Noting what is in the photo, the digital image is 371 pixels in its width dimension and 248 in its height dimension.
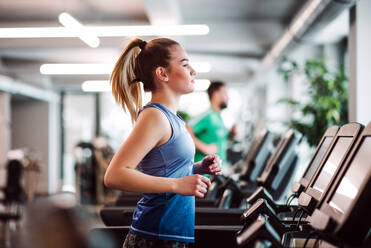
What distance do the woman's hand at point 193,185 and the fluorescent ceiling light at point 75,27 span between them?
11.1 ft

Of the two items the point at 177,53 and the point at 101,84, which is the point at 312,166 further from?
the point at 101,84

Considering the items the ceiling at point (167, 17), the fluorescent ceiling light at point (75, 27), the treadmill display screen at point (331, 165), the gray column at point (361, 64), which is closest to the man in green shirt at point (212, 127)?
the gray column at point (361, 64)

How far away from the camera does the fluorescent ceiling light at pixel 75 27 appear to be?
13.9 ft

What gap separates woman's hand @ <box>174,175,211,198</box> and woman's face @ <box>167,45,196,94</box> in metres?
0.32

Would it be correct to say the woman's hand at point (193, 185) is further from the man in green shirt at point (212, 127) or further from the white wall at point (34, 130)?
the white wall at point (34, 130)

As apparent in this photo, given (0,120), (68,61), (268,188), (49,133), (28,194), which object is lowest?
(28,194)

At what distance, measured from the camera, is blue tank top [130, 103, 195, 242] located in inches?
51.8

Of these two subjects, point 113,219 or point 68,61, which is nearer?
point 113,219

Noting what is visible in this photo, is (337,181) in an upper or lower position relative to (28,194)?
upper

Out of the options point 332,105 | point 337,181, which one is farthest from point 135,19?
point 337,181

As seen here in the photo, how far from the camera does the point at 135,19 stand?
22.0 ft

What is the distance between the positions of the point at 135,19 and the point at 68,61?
3.67 metres

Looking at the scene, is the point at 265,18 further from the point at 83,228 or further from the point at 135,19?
the point at 83,228

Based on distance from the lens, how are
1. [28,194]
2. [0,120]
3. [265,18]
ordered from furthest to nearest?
[28,194] < [0,120] < [265,18]
